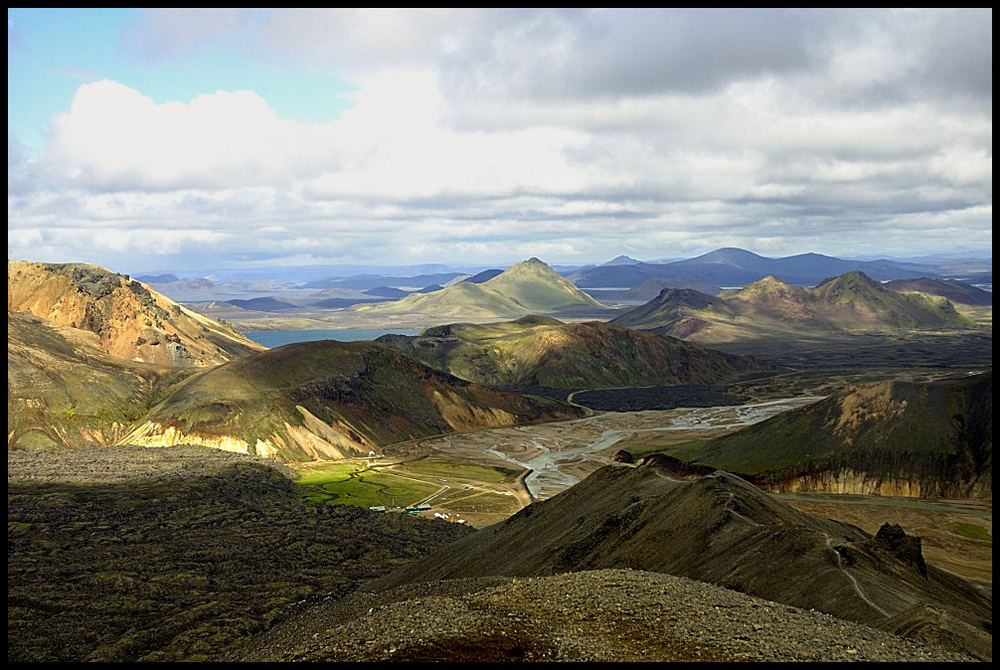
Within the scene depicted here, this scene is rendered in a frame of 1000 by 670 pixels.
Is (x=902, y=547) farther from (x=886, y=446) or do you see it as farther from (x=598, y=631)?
(x=886, y=446)

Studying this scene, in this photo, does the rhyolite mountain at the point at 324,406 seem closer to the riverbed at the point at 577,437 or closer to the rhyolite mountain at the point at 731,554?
the riverbed at the point at 577,437

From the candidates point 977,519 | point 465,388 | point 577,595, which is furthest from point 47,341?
point 977,519

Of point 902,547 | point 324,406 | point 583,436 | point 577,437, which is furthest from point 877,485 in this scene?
point 324,406

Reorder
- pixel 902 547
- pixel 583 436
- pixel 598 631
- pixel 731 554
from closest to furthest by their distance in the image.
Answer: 1. pixel 598 631
2. pixel 731 554
3. pixel 902 547
4. pixel 583 436

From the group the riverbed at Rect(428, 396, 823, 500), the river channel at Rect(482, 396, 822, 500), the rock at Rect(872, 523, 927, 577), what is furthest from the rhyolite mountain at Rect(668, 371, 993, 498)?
the rock at Rect(872, 523, 927, 577)

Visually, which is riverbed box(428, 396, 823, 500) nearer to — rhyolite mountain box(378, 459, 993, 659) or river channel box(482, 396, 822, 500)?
river channel box(482, 396, 822, 500)

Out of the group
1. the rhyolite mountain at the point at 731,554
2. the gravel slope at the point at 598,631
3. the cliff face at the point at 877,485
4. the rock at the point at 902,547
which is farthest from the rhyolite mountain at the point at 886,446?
the gravel slope at the point at 598,631
